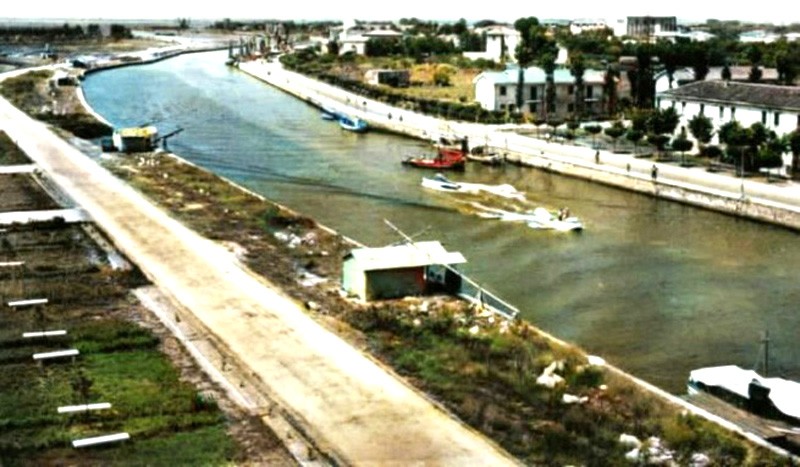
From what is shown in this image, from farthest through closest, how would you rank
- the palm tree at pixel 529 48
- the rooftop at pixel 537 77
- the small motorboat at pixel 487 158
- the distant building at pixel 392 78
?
the distant building at pixel 392 78 → the rooftop at pixel 537 77 → the palm tree at pixel 529 48 → the small motorboat at pixel 487 158

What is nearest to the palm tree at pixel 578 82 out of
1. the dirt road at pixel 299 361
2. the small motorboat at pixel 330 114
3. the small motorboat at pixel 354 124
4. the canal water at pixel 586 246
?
the canal water at pixel 586 246

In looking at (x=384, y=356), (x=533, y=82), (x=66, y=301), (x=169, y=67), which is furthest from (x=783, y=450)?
(x=169, y=67)

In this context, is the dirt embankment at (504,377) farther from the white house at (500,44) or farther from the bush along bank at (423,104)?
the white house at (500,44)

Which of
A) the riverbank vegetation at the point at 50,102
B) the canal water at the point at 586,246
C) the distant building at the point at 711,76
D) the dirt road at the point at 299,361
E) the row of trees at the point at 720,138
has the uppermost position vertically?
the distant building at the point at 711,76

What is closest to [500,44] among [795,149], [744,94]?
[744,94]

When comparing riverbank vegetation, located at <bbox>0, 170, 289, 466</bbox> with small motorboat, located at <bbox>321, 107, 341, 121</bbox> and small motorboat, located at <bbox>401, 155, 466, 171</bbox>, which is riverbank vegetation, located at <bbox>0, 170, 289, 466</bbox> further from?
small motorboat, located at <bbox>321, 107, 341, 121</bbox>

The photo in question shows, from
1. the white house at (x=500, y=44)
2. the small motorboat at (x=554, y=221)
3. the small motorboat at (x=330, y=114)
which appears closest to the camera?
the small motorboat at (x=554, y=221)

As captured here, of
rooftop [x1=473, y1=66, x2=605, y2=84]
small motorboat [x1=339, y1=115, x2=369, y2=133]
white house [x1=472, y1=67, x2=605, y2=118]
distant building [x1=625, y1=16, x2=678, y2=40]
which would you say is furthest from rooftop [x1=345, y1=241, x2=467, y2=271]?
distant building [x1=625, y1=16, x2=678, y2=40]
